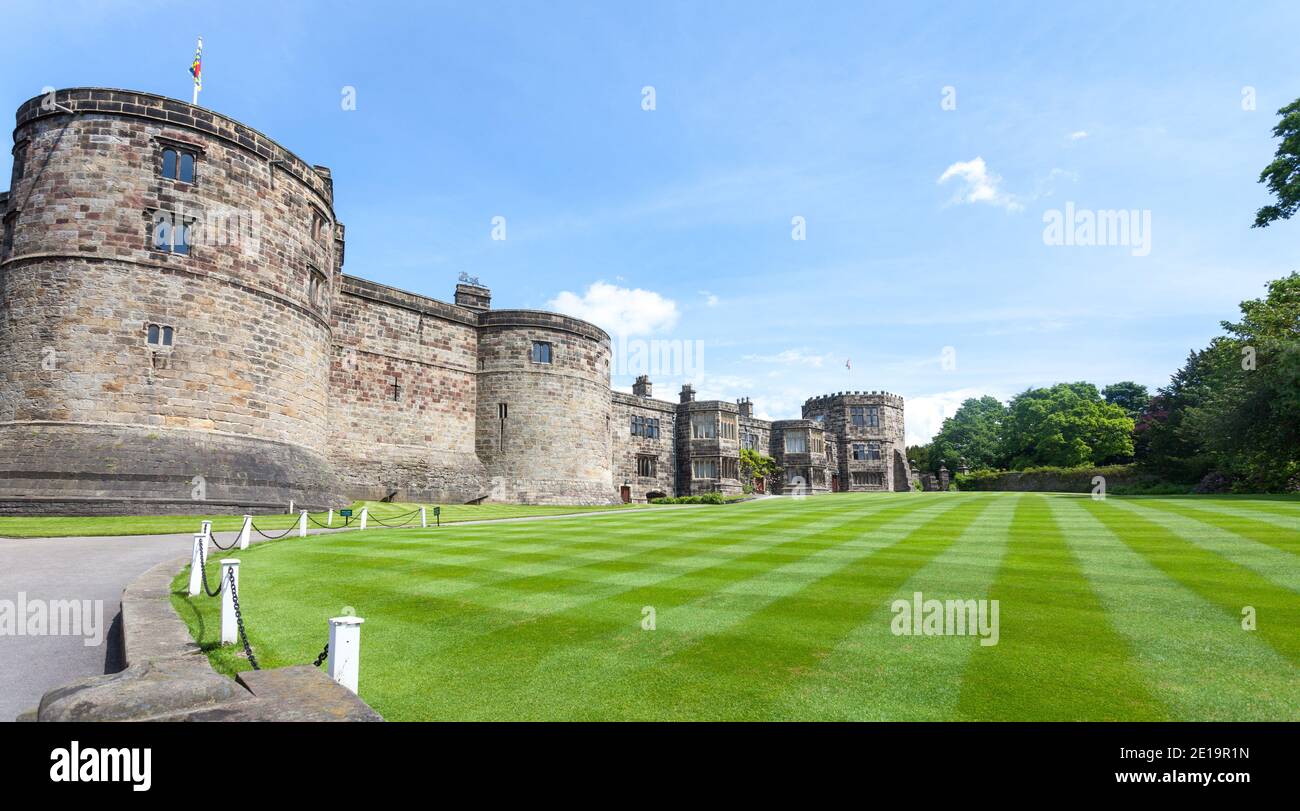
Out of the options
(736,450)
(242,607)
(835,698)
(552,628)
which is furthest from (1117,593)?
(736,450)

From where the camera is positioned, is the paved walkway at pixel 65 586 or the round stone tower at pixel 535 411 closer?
the paved walkway at pixel 65 586

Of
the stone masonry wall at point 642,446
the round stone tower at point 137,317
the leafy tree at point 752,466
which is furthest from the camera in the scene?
the leafy tree at point 752,466

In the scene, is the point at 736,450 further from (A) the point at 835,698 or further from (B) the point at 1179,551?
(A) the point at 835,698

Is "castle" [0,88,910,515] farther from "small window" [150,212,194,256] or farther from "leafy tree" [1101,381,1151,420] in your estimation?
"leafy tree" [1101,381,1151,420]

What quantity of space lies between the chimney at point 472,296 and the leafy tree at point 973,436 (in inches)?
2577

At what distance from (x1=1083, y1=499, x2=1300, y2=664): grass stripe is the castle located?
26.0 m

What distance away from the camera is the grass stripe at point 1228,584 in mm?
6340

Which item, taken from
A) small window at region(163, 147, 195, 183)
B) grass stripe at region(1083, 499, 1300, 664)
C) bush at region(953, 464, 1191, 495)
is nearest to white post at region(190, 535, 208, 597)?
grass stripe at region(1083, 499, 1300, 664)

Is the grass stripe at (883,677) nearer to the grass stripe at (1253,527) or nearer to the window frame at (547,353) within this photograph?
the grass stripe at (1253,527)

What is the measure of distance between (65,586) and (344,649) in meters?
9.04

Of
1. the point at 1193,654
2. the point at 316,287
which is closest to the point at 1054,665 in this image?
the point at 1193,654

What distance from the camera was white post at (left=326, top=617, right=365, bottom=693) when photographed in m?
4.73

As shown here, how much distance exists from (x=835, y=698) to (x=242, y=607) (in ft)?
25.4

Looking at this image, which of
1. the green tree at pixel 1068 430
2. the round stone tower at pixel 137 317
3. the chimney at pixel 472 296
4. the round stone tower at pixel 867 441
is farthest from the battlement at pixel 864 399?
the round stone tower at pixel 137 317
